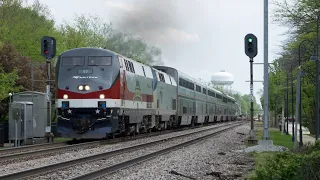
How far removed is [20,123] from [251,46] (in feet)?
38.6

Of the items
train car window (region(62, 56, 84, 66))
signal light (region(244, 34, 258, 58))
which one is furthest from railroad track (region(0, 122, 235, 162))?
signal light (region(244, 34, 258, 58))

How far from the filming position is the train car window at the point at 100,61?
2683 cm

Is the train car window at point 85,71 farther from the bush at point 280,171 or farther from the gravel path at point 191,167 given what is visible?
the bush at point 280,171

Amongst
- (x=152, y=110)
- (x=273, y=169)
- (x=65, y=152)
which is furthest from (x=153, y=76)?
(x=273, y=169)

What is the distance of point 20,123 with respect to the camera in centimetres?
2756

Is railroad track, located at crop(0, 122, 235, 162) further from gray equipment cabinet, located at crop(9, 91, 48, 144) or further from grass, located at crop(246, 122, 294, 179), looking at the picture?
grass, located at crop(246, 122, 294, 179)

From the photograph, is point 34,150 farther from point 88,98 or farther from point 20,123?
point 20,123

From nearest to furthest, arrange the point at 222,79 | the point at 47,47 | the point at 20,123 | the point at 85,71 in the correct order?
the point at 85,71 → the point at 20,123 → the point at 47,47 → the point at 222,79

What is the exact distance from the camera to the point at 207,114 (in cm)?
6347

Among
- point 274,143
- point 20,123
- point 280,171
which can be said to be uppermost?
point 20,123

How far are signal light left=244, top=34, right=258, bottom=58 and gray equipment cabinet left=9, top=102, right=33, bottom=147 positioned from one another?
11.1 m

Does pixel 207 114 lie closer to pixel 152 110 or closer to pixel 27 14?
pixel 27 14

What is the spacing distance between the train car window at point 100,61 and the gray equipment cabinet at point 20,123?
3983 millimetres

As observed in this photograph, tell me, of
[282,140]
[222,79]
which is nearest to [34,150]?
[282,140]
